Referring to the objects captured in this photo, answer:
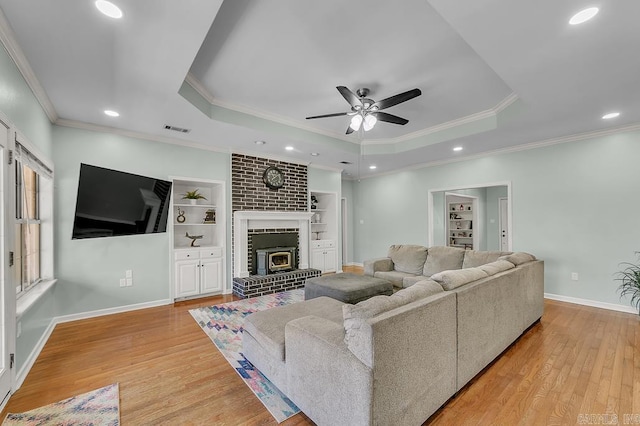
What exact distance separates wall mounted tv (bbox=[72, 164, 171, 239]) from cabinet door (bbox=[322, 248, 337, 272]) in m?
3.52

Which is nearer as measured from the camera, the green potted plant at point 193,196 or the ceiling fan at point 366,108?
the ceiling fan at point 366,108

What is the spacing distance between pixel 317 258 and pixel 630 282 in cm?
500

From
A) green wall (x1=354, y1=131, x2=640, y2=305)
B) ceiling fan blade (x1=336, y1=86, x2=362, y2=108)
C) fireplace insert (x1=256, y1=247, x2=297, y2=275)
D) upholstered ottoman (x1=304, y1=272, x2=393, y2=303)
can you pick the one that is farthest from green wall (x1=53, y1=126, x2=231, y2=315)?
green wall (x1=354, y1=131, x2=640, y2=305)

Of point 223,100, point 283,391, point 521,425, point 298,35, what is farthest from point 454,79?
point 283,391

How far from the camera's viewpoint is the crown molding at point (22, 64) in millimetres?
1922

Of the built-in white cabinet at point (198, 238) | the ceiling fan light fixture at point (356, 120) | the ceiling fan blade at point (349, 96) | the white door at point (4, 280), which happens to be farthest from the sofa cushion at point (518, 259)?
the white door at point (4, 280)

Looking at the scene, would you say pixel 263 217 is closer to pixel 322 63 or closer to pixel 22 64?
pixel 322 63

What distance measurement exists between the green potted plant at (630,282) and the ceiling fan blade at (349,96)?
4.24 meters

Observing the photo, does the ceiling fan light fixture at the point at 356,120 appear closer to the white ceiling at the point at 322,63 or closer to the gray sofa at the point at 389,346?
the white ceiling at the point at 322,63

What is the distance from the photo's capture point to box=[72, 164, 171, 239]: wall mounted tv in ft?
10.7

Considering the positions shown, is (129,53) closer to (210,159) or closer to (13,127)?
(13,127)

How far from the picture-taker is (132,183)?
3.67 m

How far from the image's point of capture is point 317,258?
254 inches

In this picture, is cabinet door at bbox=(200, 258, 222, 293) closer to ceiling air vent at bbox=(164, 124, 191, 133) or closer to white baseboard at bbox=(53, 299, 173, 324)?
white baseboard at bbox=(53, 299, 173, 324)
